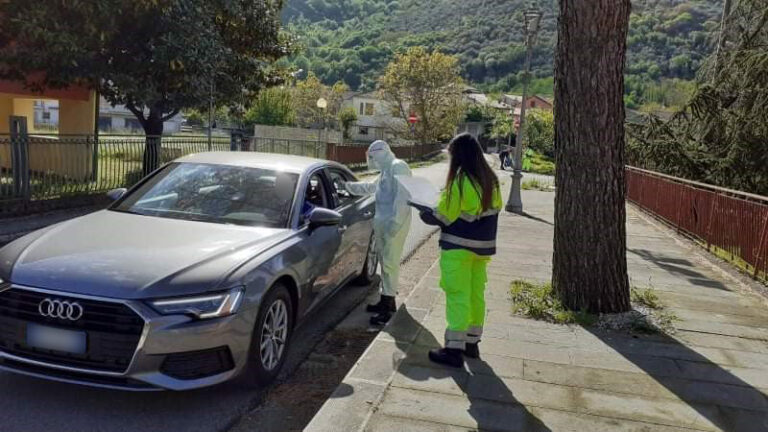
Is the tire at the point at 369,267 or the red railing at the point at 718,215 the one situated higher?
the red railing at the point at 718,215

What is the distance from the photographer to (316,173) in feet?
18.2

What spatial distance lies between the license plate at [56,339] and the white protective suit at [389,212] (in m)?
2.84

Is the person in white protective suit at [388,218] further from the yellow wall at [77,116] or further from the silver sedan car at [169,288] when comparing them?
the yellow wall at [77,116]

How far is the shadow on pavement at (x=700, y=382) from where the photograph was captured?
3.57m

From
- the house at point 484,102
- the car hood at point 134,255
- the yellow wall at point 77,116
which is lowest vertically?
the car hood at point 134,255

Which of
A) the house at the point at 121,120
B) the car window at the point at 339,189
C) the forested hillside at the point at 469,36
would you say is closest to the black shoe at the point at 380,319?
the car window at the point at 339,189

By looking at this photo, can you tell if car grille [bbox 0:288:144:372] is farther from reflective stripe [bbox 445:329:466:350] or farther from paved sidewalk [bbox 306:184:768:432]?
reflective stripe [bbox 445:329:466:350]

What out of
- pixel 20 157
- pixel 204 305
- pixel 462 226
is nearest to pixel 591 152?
pixel 462 226

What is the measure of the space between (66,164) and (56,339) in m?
9.22

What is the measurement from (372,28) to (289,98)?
259ft

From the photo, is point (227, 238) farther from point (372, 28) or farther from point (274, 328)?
point (372, 28)

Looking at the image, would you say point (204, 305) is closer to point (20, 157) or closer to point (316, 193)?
point (316, 193)

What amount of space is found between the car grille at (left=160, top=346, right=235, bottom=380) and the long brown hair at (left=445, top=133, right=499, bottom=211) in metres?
1.81

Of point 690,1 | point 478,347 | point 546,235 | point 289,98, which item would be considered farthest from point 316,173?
point 690,1
